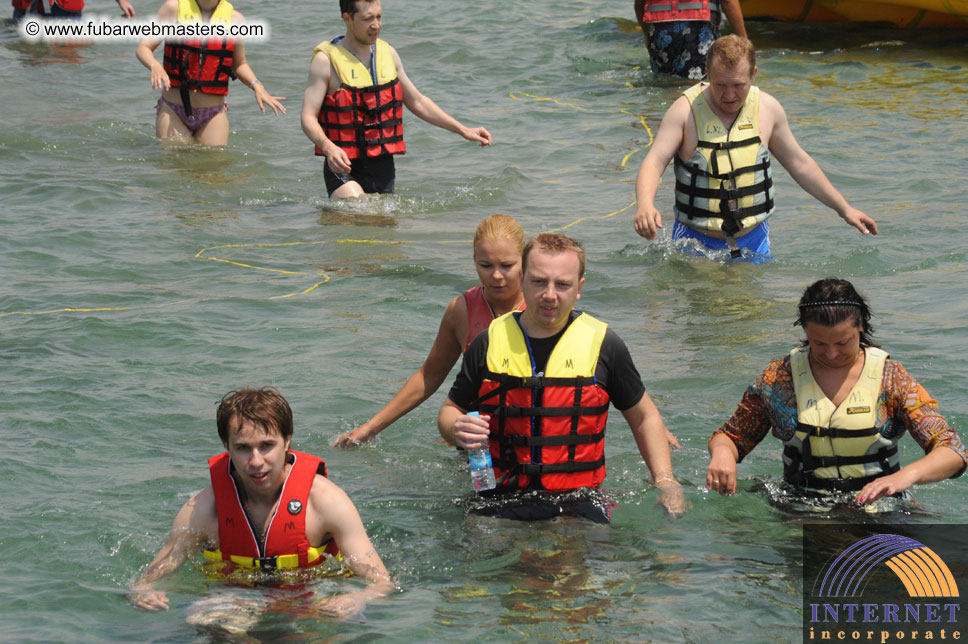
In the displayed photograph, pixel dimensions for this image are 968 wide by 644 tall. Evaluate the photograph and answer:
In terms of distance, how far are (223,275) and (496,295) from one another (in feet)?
15.0

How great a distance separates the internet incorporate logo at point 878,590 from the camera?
4824 millimetres

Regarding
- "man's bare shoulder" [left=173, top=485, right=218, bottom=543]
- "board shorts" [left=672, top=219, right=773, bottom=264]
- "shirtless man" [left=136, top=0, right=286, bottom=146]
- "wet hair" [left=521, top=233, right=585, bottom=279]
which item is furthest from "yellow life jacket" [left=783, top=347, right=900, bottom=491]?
"shirtless man" [left=136, top=0, right=286, bottom=146]

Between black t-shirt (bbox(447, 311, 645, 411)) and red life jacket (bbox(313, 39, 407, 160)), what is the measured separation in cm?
518

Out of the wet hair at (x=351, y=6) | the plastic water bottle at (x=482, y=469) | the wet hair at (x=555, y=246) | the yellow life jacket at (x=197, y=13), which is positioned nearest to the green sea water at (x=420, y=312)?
the plastic water bottle at (x=482, y=469)

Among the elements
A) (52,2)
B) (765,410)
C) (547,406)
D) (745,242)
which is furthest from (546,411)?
(52,2)

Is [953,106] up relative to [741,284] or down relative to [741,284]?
up

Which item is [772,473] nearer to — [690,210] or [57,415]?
[690,210]

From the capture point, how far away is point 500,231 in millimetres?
5398

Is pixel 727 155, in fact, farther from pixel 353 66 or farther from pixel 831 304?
pixel 831 304

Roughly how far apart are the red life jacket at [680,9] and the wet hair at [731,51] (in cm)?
743

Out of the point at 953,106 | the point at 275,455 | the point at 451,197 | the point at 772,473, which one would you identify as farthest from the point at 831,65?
the point at 275,455

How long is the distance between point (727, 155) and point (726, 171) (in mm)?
108

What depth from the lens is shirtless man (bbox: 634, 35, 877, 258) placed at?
27.3 ft

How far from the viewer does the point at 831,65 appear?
56.5 feet
